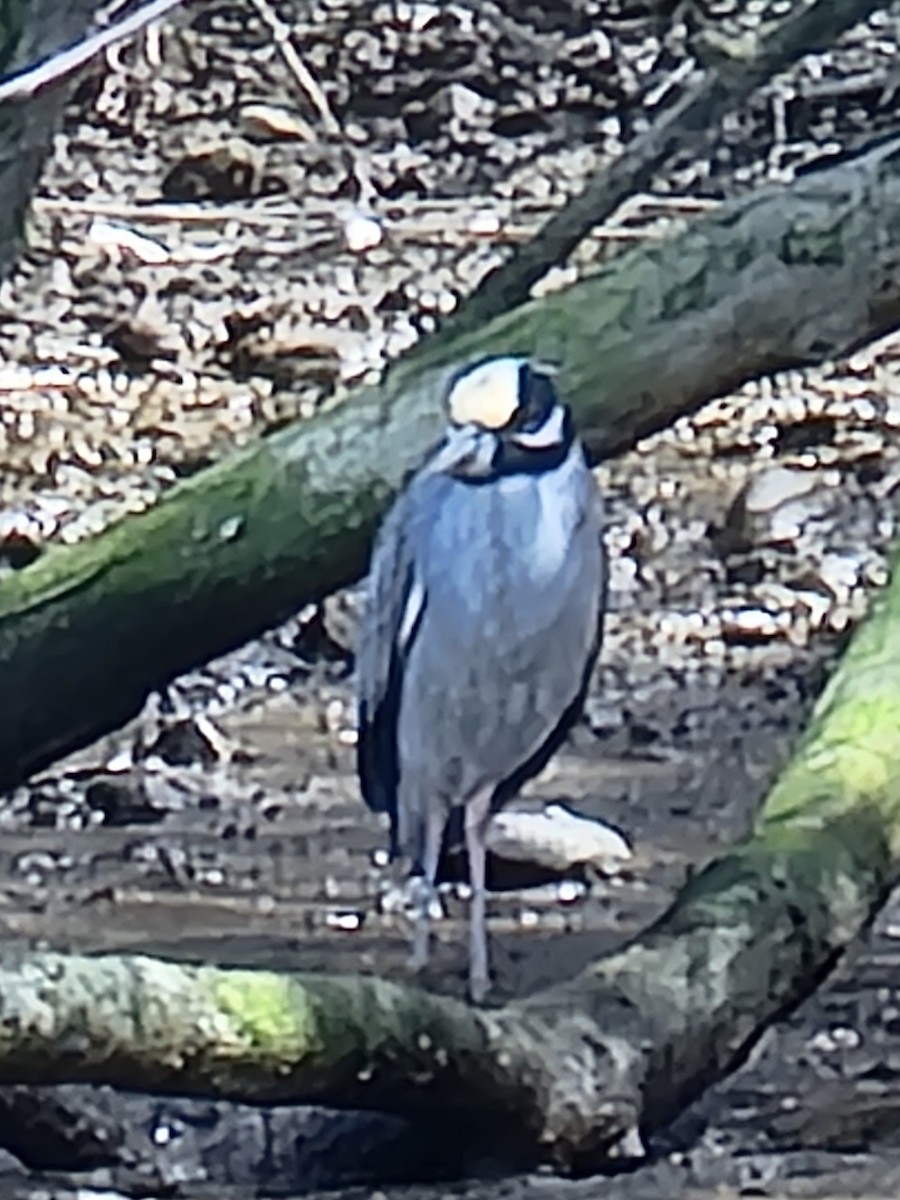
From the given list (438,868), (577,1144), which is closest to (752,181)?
(438,868)

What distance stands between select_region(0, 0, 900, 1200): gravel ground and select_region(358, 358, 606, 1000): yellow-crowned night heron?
31mm

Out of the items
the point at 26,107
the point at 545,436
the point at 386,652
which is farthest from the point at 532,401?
the point at 26,107

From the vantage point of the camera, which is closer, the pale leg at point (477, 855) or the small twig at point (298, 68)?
the pale leg at point (477, 855)

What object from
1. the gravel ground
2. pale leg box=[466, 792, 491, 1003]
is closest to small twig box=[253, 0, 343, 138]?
the gravel ground

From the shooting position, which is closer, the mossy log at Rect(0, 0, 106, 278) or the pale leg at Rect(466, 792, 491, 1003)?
the pale leg at Rect(466, 792, 491, 1003)

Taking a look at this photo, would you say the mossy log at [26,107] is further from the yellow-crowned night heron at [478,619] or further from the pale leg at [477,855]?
the pale leg at [477,855]

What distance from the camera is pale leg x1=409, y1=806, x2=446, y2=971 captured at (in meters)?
1.35

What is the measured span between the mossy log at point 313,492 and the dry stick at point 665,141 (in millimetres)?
41

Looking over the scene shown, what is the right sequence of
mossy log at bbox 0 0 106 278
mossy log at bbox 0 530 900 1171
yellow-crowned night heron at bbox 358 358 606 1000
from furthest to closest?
mossy log at bbox 0 0 106 278 < yellow-crowned night heron at bbox 358 358 606 1000 < mossy log at bbox 0 530 900 1171

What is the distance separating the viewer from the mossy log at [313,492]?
1399mm

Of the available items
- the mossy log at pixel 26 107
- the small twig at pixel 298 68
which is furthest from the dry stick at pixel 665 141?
the mossy log at pixel 26 107

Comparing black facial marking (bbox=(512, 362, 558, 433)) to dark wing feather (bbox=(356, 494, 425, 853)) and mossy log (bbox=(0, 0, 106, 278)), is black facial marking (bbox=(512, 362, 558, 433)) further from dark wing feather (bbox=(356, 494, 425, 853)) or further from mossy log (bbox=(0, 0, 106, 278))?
mossy log (bbox=(0, 0, 106, 278))

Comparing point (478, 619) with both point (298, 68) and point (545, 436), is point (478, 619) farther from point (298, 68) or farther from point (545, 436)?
point (298, 68)

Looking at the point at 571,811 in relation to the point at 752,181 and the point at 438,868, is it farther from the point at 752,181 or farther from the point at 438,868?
the point at 752,181
